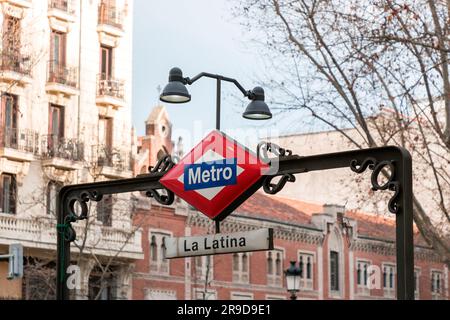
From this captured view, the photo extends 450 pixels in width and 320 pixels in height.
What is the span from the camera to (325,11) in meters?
20.9

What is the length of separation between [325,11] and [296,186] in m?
40.2

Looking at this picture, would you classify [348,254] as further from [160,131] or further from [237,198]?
[237,198]

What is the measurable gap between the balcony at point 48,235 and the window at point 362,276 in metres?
17.4

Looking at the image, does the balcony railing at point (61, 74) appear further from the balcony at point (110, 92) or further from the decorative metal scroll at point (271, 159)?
the decorative metal scroll at point (271, 159)

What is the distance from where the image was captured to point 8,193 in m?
37.6

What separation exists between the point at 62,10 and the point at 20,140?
192 inches

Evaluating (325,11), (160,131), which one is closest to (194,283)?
(160,131)

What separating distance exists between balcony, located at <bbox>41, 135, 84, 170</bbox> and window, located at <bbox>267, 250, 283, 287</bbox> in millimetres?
13240

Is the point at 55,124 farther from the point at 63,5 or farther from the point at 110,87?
the point at 63,5

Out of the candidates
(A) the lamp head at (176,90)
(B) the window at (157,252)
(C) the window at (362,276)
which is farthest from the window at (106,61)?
(A) the lamp head at (176,90)

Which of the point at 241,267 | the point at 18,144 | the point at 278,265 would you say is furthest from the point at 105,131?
the point at 278,265

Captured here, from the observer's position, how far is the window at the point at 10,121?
3719 cm

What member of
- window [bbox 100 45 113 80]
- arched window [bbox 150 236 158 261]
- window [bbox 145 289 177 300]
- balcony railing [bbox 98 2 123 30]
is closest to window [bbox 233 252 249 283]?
window [bbox 145 289 177 300]
